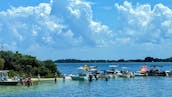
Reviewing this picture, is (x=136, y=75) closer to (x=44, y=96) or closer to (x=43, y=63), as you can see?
(x=43, y=63)

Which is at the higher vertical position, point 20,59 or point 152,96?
point 20,59

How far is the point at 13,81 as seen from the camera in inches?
3519

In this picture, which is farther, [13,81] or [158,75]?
[158,75]

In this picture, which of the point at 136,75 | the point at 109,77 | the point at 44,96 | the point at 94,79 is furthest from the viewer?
the point at 136,75

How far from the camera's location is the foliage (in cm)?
11131

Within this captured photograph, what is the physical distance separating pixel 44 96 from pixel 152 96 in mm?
15650

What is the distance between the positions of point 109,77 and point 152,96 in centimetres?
5773

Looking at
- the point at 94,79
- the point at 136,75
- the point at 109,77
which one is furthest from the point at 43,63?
the point at 136,75

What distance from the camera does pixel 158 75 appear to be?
143875mm

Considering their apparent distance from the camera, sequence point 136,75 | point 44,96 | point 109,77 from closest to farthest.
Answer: point 44,96 → point 109,77 → point 136,75

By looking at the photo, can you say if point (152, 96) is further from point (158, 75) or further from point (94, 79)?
point (158, 75)

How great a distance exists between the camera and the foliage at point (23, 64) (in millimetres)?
111312

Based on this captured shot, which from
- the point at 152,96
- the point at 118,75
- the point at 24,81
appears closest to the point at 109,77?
the point at 118,75

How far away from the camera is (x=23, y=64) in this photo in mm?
112750
